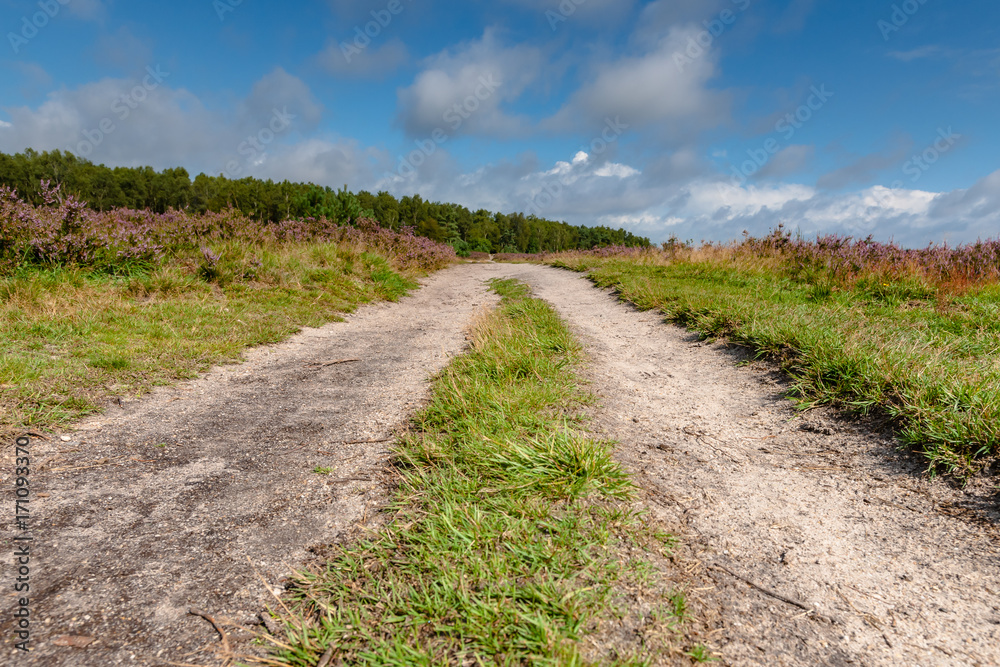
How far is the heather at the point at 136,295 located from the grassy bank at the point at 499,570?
3.12 metres

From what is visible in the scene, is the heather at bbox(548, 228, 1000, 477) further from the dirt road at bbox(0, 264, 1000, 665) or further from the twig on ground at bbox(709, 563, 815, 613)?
the twig on ground at bbox(709, 563, 815, 613)

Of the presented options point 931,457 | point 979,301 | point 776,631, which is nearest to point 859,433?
point 931,457

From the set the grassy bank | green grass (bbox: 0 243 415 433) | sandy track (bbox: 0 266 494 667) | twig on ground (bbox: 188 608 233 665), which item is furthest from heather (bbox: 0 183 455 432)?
the grassy bank

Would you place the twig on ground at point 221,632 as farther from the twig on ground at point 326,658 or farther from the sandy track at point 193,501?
the twig on ground at point 326,658

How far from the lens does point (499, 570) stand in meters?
2.09

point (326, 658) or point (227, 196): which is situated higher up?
point (227, 196)

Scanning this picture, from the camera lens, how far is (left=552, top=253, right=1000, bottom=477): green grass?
322 cm

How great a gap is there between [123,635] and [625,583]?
6.80 feet

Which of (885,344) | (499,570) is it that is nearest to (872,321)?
(885,344)

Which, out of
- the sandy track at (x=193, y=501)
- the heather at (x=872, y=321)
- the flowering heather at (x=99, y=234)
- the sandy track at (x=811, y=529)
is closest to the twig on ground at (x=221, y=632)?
the sandy track at (x=193, y=501)

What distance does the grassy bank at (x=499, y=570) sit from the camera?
181cm

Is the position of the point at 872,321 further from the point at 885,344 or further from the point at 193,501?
the point at 193,501

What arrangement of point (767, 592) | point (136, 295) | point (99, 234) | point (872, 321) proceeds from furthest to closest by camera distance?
point (99, 234) → point (136, 295) → point (872, 321) → point (767, 592)

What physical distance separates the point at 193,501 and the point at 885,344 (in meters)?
5.79
